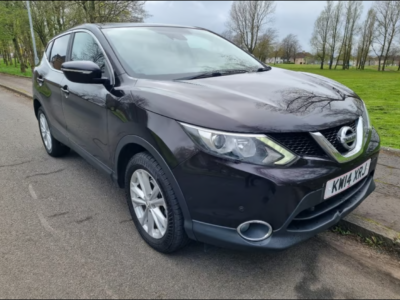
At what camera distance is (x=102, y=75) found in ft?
9.09

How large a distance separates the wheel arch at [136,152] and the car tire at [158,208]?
59 millimetres

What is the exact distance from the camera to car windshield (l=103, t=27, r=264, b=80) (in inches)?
108

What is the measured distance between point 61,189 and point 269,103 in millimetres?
2632

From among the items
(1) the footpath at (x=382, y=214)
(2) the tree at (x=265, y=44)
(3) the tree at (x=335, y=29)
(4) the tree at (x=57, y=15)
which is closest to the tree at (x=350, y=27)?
(3) the tree at (x=335, y=29)

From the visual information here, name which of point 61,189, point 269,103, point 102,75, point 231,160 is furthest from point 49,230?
point 269,103

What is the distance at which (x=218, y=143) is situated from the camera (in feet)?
6.15

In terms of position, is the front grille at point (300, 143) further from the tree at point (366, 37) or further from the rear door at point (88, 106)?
the tree at point (366, 37)

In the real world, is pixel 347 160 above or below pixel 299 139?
below

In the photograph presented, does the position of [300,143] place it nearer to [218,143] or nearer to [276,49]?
[218,143]

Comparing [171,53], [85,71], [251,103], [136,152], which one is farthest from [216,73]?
[85,71]

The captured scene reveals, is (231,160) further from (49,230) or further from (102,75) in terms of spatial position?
(49,230)

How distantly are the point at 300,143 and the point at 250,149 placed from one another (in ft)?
1.02

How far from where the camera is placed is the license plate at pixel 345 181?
199 centimetres

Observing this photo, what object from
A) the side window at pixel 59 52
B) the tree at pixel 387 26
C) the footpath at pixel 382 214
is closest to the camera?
the footpath at pixel 382 214
